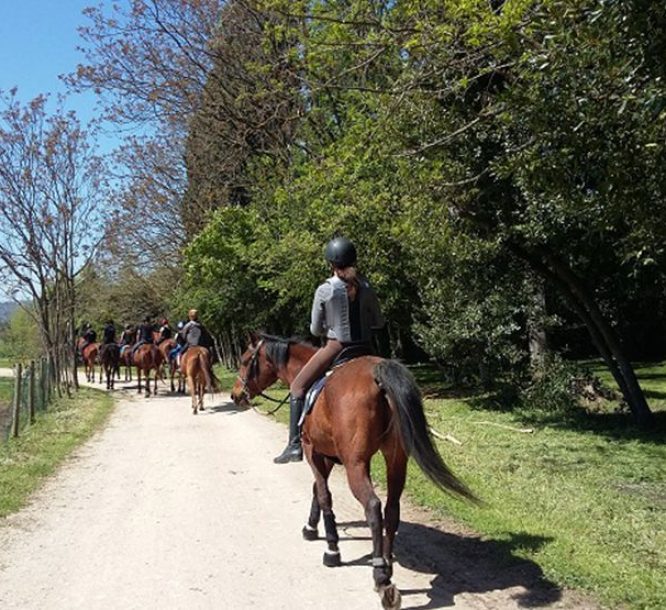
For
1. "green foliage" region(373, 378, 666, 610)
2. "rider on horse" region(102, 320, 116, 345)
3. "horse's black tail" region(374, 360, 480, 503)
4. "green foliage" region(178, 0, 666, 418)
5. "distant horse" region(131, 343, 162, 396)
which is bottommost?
"green foliage" region(373, 378, 666, 610)

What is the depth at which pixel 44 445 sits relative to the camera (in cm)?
1311

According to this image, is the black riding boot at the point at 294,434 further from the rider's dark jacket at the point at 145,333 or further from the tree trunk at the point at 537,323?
the rider's dark jacket at the point at 145,333

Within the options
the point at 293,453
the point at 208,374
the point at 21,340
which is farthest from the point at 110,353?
the point at 21,340

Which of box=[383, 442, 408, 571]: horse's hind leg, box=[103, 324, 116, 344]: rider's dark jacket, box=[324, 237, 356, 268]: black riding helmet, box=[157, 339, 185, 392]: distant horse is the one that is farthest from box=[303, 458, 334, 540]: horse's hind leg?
box=[103, 324, 116, 344]: rider's dark jacket

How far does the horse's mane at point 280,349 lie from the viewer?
7820 millimetres

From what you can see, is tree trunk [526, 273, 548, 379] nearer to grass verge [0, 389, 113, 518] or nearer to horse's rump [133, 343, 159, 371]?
grass verge [0, 389, 113, 518]

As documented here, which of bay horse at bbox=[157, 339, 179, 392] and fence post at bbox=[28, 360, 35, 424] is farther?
bay horse at bbox=[157, 339, 179, 392]

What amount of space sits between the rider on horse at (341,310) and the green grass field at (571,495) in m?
1.95

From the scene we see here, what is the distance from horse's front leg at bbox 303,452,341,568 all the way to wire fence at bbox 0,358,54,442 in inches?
391

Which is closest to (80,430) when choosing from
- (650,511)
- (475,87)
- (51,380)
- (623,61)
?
(51,380)

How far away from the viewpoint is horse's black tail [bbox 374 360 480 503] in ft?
17.7

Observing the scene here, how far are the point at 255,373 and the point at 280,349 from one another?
0.80m

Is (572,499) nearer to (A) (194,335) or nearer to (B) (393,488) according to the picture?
(B) (393,488)

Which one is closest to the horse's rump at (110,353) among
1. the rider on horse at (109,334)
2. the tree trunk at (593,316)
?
the rider on horse at (109,334)
